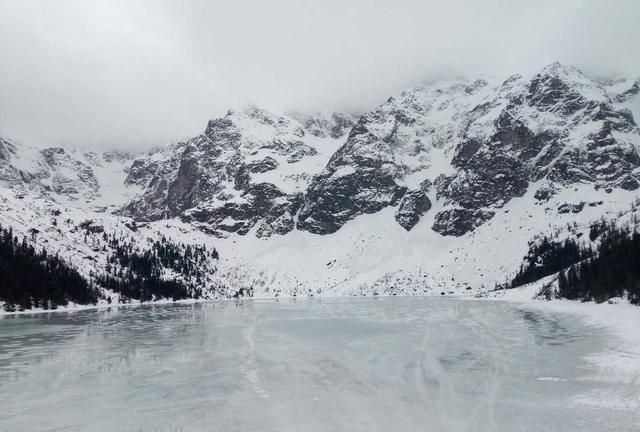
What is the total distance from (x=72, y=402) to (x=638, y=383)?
84.8 ft

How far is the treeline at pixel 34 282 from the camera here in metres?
117

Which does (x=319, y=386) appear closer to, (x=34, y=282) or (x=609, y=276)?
(x=609, y=276)

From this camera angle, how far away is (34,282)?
126 meters

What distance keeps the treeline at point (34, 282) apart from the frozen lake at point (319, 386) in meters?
80.7

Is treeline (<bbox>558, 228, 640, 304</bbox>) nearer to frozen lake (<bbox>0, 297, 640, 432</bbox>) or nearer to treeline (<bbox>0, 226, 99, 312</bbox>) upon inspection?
frozen lake (<bbox>0, 297, 640, 432</bbox>)

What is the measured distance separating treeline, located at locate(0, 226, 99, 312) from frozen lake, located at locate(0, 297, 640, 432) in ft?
265

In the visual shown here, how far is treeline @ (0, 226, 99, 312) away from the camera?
385 ft

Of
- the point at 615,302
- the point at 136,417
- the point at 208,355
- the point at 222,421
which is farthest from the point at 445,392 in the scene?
the point at 615,302

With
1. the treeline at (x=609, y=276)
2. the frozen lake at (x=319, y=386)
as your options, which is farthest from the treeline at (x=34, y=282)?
the treeline at (x=609, y=276)

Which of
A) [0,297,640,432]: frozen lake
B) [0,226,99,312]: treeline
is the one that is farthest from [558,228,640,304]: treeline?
[0,226,99,312]: treeline

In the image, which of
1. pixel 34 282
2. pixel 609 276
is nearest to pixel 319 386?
pixel 609 276

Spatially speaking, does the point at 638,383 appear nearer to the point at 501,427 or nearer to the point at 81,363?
the point at 501,427

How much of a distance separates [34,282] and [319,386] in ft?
395

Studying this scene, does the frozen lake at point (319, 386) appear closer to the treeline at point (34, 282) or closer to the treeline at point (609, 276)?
the treeline at point (609, 276)
